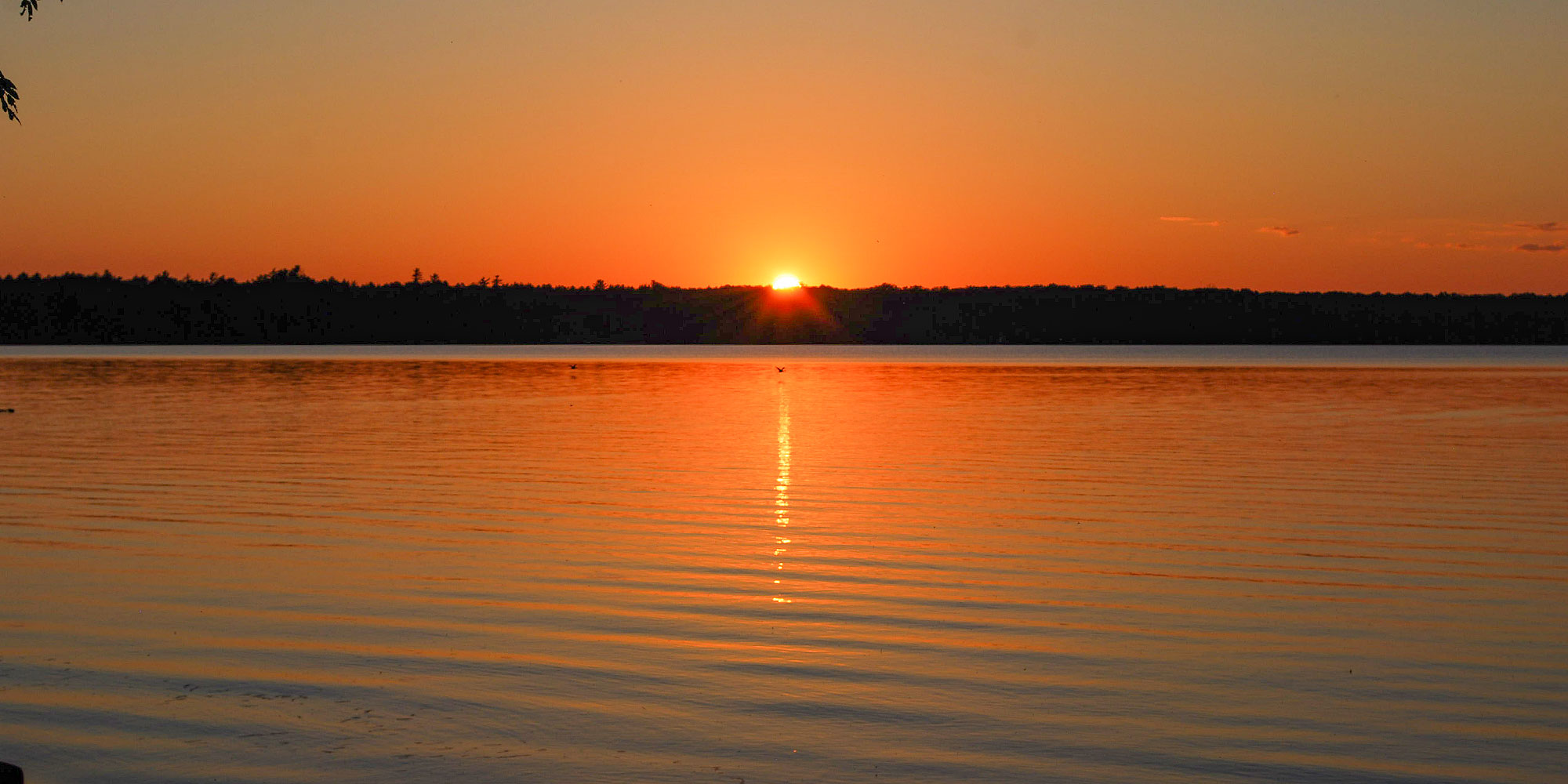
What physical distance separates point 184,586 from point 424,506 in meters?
4.72

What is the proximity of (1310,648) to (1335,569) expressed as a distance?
292cm

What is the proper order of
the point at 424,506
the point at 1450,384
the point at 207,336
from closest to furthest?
the point at 424,506 → the point at 1450,384 → the point at 207,336

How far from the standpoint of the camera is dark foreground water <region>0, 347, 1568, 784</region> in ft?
20.7

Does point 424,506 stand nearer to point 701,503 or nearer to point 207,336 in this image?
point 701,503

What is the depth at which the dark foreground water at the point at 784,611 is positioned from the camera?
6312 mm

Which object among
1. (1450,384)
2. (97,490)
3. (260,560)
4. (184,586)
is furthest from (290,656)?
(1450,384)

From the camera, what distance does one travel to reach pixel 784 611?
9305 millimetres

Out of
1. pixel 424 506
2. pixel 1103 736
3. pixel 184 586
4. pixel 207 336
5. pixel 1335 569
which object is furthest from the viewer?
pixel 207 336

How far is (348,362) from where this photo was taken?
76125 millimetres

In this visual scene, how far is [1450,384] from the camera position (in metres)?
46.5

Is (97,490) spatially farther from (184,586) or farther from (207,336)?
(207,336)

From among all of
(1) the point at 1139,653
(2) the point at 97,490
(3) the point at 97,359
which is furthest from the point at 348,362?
(1) the point at 1139,653

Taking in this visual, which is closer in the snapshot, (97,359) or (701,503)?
(701,503)

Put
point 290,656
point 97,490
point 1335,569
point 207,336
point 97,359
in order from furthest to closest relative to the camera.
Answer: point 207,336, point 97,359, point 97,490, point 1335,569, point 290,656
